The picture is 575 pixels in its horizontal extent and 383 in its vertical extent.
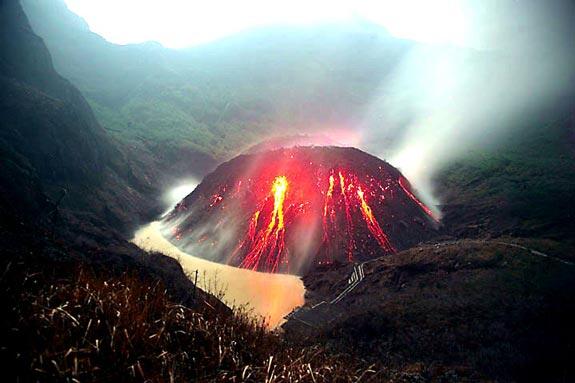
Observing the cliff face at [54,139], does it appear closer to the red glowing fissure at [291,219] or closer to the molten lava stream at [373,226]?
the red glowing fissure at [291,219]

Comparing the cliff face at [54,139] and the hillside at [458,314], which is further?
the cliff face at [54,139]

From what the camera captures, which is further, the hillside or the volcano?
the volcano

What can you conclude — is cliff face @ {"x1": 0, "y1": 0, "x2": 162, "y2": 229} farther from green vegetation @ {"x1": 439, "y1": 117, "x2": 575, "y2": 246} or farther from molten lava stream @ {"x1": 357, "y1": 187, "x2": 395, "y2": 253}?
green vegetation @ {"x1": 439, "y1": 117, "x2": 575, "y2": 246}

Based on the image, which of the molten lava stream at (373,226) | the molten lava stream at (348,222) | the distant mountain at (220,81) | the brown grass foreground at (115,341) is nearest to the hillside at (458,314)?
the molten lava stream at (348,222)

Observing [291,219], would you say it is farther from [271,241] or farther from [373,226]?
[373,226]

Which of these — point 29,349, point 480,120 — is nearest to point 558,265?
point 29,349

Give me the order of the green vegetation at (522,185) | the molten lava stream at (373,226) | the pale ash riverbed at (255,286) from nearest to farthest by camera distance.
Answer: the pale ash riverbed at (255,286) → the green vegetation at (522,185) → the molten lava stream at (373,226)

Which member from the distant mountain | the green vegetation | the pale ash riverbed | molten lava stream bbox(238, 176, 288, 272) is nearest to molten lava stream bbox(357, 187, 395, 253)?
molten lava stream bbox(238, 176, 288, 272)
